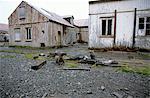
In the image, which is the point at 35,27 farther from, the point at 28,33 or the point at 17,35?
the point at 17,35

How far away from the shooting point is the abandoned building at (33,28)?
19.3 metres

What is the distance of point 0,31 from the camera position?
122 feet

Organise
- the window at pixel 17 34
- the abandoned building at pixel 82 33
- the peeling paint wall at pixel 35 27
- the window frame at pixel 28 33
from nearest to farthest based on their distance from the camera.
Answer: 1. the peeling paint wall at pixel 35 27
2. the window frame at pixel 28 33
3. the window at pixel 17 34
4. the abandoned building at pixel 82 33

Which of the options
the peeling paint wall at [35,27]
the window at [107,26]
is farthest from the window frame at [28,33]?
the window at [107,26]

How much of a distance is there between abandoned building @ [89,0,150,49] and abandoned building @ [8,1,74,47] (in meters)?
6.92

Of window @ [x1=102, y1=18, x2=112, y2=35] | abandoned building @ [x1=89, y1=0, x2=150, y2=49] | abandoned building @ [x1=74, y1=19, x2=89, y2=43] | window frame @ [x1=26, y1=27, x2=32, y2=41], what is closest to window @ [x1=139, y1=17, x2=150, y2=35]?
abandoned building @ [x1=89, y1=0, x2=150, y2=49]

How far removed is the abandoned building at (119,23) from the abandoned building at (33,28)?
692 cm

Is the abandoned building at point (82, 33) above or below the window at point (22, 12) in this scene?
below

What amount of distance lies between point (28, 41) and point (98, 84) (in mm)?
17670

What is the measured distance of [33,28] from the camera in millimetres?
20219

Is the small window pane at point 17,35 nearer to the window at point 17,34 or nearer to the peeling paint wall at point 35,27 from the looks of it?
the window at point 17,34

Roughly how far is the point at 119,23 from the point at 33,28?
1175cm

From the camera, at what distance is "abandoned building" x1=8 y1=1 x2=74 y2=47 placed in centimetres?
1931

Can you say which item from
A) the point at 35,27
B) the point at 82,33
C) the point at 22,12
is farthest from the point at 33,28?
the point at 82,33
